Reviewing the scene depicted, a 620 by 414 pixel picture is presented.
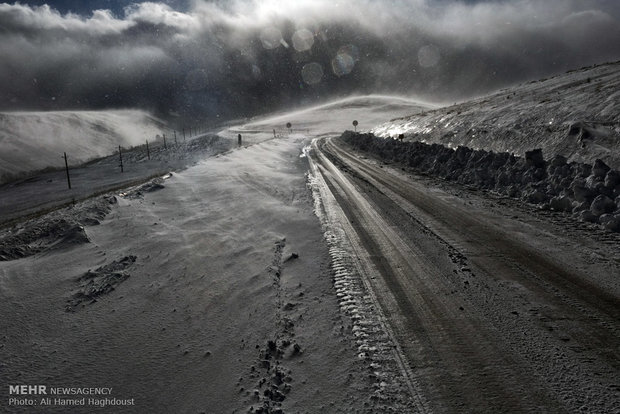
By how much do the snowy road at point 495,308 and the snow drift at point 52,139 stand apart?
283ft

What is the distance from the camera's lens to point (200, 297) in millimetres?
A: 4977

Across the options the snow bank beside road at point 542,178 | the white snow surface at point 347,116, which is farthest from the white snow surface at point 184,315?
the white snow surface at point 347,116

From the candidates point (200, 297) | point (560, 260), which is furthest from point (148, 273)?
point (560, 260)

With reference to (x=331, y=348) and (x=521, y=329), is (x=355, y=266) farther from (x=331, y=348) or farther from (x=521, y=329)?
(x=521, y=329)

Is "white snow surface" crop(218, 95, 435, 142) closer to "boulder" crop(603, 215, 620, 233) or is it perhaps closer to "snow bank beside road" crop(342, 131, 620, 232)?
"snow bank beside road" crop(342, 131, 620, 232)

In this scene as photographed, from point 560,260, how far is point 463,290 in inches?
84.2

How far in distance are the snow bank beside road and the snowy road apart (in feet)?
3.72

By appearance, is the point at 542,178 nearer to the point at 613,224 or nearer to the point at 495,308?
the point at 613,224

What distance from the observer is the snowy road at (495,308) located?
3.05 metres

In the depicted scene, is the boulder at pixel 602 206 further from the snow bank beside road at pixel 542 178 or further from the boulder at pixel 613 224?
the boulder at pixel 613 224

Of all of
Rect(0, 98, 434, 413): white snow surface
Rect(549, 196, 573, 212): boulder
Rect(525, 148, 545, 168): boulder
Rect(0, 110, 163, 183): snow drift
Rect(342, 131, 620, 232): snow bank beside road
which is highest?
Rect(0, 110, 163, 183): snow drift

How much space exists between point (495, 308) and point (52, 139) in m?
120

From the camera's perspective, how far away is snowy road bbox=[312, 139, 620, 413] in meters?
3.05

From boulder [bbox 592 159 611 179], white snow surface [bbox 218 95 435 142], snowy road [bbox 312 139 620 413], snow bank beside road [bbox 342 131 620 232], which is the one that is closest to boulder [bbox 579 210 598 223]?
snow bank beside road [bbox 342 131 620 232]
